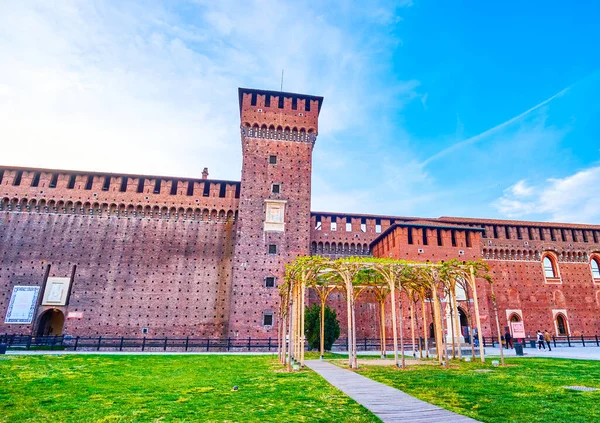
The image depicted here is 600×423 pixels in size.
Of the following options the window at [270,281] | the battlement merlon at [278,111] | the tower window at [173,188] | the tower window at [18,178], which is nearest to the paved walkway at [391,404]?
the window at [270,281]

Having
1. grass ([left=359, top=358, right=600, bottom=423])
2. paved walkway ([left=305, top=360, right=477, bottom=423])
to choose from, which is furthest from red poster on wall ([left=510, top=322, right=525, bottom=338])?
paved walkway ([left=305, top=360, right=477, bottom=423])

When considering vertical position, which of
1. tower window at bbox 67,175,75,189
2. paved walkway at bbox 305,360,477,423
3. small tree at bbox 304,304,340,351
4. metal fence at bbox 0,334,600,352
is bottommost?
metal fence at bbox 0,334,600,352

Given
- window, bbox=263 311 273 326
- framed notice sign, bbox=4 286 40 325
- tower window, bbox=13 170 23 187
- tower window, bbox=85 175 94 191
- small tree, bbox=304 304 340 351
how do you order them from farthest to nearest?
tower window, bbox=85 175 94 191 → tower window, bbox=13 170 23 187 → framed notice sign, bbox=4 286 40 325 → window, bbox=263 311 273 326 → small tree, bbox=304 304 340 351

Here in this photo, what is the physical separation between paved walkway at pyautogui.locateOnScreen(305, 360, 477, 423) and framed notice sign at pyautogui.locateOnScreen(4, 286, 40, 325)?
1065 inches

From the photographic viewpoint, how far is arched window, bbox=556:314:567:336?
1336 inches

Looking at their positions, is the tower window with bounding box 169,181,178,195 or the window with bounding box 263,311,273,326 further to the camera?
the tower window with bounding box 169,181,178,195

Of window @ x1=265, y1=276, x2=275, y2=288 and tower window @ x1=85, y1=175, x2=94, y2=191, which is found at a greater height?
tower window @ x1=85, y1=175, x2=94, y2=191

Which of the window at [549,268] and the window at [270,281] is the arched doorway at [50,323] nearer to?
the window at [270,281]

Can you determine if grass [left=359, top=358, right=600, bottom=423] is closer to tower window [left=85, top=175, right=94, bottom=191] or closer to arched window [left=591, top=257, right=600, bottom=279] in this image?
tower window [left=85, top=175, right=94, bottom=191]

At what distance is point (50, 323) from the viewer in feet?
97.8

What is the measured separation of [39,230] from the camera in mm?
28172

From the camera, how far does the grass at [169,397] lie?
17.3 feet

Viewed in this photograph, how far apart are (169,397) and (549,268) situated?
40336 millimetres

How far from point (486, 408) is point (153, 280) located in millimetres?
26704
